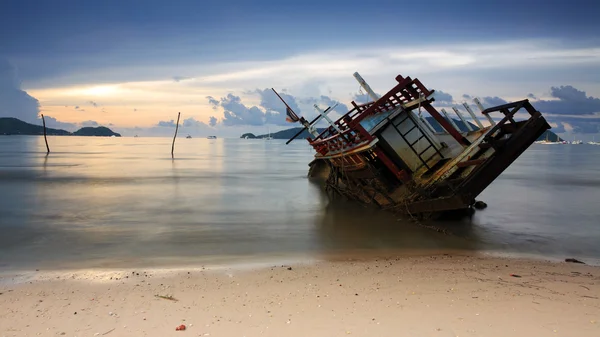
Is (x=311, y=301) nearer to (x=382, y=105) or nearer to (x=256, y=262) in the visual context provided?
(x=256, y=262)

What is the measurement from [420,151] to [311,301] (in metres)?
9.59

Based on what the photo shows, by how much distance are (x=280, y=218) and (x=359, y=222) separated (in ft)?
9.27

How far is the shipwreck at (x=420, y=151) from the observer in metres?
11.7

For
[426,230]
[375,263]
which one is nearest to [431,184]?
[426,230]

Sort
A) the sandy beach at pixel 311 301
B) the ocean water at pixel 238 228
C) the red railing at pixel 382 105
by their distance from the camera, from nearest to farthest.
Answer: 1. the sandy beach at pixel 311 301
2. the ocean water at pixel 238 228
3. the red railing at pixel 382 105

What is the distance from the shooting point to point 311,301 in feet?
21.0

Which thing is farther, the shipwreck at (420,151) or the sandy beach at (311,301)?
the shipwreck at (420,151)

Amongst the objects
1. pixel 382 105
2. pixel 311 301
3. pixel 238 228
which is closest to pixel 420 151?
pixel 382 105

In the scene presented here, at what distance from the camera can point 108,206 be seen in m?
17.9

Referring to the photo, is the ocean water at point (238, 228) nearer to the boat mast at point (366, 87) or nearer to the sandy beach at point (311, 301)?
the sandy beach at point (311, 301)

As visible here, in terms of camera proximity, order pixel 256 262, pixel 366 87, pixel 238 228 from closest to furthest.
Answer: pixel 256 262, pixel 238 228, pixel 366 87

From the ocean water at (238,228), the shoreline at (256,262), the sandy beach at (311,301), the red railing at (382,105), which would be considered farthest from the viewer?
the red railing at (382,105)

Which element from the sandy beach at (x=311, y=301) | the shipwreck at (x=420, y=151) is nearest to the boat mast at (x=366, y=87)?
the shipwreck at (x=420, y=151)

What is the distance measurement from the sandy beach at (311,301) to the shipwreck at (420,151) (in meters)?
3.43
